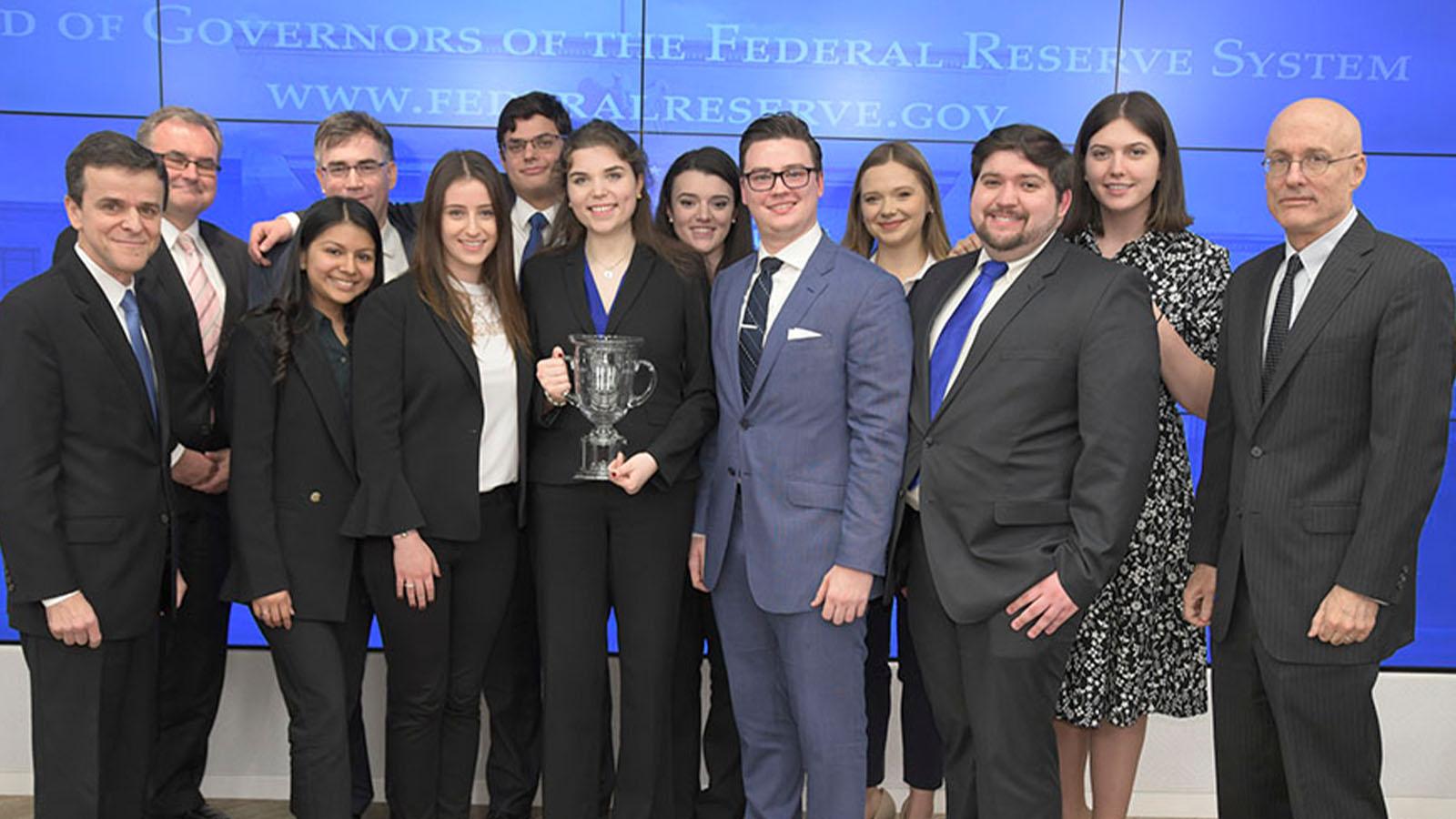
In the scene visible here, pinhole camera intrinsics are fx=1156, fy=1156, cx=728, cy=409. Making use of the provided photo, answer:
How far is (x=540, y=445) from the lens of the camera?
121 inches

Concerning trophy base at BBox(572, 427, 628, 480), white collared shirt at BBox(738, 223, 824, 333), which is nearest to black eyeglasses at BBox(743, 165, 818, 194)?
white collared shirt at BBox(738, 223, 824, 333)

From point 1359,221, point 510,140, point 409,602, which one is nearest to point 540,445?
point 409,602

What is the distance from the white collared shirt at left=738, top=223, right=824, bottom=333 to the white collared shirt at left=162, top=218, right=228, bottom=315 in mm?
1686

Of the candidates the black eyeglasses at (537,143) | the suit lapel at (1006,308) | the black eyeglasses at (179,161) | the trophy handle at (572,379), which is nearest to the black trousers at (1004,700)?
the suit lapel at (1006,308)

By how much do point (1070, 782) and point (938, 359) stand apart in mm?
1364

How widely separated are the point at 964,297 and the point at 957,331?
98 millimetres

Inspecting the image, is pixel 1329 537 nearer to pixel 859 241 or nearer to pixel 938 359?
pixel 938 359

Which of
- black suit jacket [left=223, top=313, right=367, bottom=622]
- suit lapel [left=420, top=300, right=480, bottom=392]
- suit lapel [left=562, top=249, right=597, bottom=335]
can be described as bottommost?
black suit jacket [left=223, top=313, right=367, bottom=622]

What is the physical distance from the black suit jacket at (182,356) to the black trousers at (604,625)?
3.07ft

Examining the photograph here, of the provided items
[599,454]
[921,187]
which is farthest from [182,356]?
[921,187]

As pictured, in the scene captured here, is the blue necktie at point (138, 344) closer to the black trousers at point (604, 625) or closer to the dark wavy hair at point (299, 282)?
the dark wavy hair at point (299, 282)

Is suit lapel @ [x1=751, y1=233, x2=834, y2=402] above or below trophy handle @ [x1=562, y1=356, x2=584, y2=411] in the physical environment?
above

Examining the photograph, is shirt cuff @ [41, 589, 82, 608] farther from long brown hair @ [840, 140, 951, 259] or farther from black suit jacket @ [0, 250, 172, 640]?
long brown hair @ [840, 140, 951, 259]

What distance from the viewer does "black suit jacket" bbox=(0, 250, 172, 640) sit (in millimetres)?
2590
